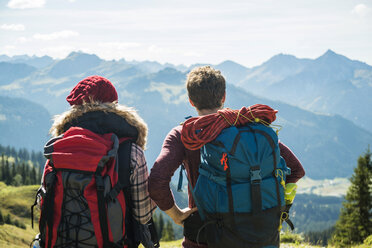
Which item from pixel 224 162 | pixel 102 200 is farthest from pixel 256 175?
pixel 102 200

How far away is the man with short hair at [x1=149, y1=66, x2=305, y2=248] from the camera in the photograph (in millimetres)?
4078

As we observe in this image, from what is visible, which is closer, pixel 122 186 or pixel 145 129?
pixel 122 186

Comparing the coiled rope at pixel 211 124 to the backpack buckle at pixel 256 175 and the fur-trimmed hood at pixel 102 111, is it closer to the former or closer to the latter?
the backpack buckle at pixel 256 175

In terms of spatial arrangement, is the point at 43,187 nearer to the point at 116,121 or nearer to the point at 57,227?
the point at 57,227

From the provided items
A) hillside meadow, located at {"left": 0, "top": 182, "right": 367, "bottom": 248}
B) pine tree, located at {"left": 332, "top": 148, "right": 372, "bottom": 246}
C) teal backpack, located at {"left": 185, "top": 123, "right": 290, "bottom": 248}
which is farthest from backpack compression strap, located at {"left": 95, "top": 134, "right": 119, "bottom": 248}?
hillside meadow, located at {"left": 0, "top": 182, "right": 367, "bottom": 248}

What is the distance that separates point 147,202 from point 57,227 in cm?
121

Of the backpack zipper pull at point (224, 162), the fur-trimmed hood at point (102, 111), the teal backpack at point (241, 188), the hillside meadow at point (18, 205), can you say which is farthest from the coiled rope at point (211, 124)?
the hillside meadow at point (18, 205)

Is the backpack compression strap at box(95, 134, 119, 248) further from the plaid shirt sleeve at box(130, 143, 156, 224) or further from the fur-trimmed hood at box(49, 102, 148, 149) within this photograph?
the fur-trimmed hood at box(49, 102, 148, 149)

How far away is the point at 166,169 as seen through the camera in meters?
4.11

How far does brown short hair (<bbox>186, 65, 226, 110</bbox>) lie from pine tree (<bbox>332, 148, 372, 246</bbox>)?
97.4ft

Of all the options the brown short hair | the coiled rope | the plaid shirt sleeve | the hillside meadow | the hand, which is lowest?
the hillside meadow

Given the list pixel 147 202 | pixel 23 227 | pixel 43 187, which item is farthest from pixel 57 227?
pixel 23 227

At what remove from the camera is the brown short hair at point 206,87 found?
407 centimetres

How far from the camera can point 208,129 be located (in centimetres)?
389
